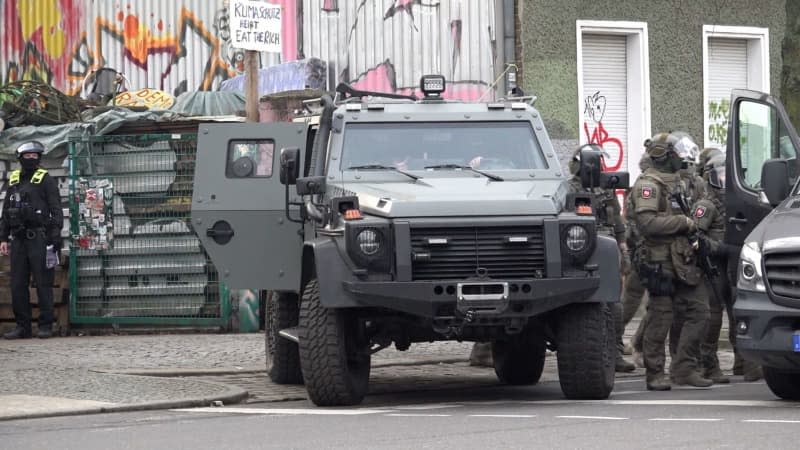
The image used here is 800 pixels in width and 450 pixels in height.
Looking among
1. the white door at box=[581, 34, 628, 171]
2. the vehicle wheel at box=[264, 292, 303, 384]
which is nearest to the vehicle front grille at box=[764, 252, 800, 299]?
the vehicle wheel at box=[264, 292, 303, 384]

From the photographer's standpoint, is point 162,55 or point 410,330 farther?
point 162,55

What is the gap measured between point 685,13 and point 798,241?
13.4m

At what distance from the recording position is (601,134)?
23.2m

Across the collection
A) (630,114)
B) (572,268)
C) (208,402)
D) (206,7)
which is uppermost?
(206,7)

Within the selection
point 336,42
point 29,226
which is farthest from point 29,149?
point 336,42

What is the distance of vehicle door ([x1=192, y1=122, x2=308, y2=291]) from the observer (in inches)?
522

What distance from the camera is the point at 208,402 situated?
12.1m

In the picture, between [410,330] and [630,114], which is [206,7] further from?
[410,330]

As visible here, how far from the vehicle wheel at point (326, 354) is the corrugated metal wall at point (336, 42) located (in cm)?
1072

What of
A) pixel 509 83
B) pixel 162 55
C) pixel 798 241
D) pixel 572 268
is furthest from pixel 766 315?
pixel 162 55

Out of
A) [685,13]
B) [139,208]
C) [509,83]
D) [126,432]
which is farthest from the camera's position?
[685,13]

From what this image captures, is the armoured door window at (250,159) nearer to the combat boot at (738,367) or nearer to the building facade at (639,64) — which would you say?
the combat boot at (738,367)

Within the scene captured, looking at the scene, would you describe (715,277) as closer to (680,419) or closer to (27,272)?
(680,419)

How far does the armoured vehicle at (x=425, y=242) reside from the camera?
11.2 meters
